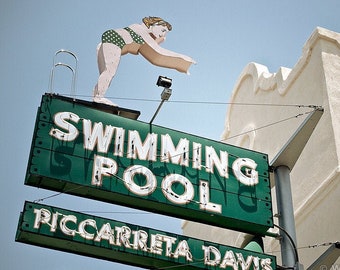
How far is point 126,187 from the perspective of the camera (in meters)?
11.5

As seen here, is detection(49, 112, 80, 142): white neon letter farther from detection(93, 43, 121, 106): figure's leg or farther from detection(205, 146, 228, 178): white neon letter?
detection(205, 146, 228, 178): white neon letter

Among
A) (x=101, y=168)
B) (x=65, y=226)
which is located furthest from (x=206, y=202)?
(x=65, y=226)

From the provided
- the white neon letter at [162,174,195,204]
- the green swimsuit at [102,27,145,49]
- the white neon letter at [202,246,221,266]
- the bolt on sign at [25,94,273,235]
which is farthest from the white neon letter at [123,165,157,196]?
the green swimsuit at [102,27,145,49]

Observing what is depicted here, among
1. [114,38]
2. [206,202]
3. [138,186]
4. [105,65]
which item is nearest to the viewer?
[138,186]

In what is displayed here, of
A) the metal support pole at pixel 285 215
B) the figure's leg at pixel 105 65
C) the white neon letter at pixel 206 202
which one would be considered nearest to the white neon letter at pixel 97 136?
Result: the figure's leg at pixel 105 65

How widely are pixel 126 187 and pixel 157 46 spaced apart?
12.4 ft

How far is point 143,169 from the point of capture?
1189cm

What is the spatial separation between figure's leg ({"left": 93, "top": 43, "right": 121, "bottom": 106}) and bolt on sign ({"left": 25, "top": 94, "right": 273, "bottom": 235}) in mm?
890

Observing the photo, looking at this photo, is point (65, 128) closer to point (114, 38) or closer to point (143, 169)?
point (143, 169)

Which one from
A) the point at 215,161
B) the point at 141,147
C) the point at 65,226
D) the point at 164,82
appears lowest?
the point at 65,226

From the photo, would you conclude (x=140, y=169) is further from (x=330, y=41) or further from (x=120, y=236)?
(x=330, y=41)

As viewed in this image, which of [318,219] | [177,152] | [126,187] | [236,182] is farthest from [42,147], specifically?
[318,219]

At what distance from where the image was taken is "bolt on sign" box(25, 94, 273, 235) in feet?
37.3

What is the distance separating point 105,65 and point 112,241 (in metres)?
3.84
